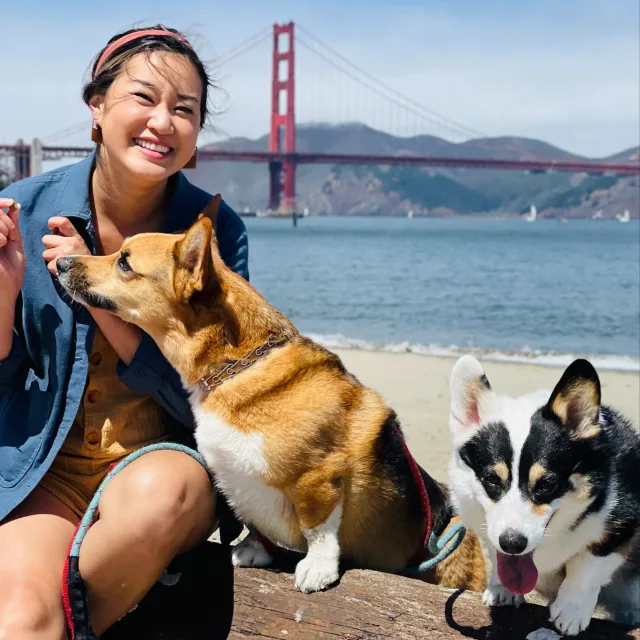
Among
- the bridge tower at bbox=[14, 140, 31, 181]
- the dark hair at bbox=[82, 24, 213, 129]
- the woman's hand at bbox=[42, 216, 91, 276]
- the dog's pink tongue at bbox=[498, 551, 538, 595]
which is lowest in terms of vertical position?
the dog's pink tongue at bbox=[498, 551, 538, 595]

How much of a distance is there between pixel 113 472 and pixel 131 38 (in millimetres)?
1268

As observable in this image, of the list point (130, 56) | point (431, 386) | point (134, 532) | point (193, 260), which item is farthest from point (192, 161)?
point (431, 386)

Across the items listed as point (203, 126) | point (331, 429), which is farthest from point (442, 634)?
point (203, 126)

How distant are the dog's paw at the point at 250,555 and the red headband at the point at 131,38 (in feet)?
4.87

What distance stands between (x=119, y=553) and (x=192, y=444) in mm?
477

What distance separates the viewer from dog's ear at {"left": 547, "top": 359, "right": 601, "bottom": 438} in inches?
68.4

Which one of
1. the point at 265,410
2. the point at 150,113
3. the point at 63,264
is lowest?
the point at 265,410

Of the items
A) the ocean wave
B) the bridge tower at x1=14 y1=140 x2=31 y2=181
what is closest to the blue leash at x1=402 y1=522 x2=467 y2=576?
the ocean wave

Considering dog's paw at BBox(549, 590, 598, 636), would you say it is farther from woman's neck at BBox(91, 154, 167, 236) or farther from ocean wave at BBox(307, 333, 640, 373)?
ocean wave at BBox(307, 333, 640, 373)

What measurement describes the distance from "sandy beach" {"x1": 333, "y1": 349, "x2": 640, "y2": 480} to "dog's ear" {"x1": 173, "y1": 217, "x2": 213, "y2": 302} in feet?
8.57

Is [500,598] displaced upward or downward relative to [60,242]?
downward

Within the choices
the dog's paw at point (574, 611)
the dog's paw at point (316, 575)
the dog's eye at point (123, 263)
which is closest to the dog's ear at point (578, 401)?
the dog's paw at point (574, 611)

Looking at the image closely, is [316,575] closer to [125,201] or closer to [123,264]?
[123,264]

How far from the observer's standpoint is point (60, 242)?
222 centimetres
